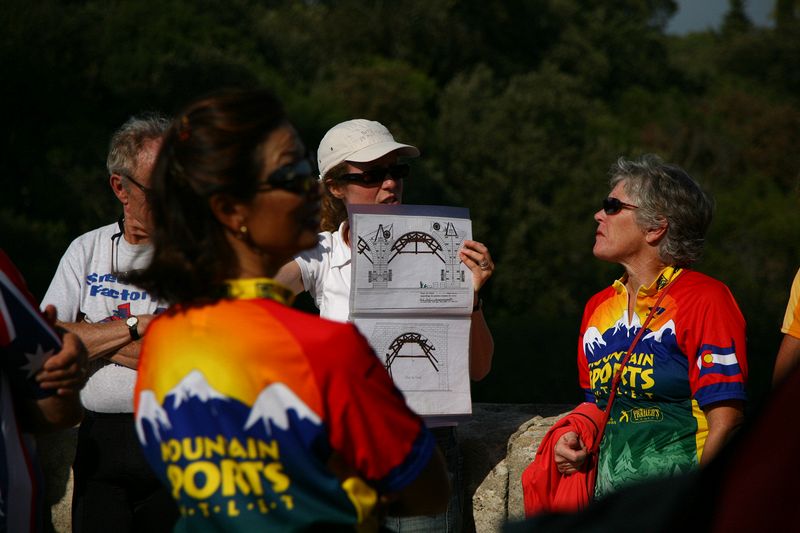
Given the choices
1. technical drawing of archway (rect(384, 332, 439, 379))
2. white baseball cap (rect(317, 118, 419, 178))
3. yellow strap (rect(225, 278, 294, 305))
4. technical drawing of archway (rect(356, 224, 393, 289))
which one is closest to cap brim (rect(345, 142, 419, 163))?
white baseball cap (rect(317, 118, 419, 178))

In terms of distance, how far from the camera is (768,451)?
1.44 meters

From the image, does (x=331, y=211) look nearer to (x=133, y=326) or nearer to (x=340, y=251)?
(x=340, y=251)

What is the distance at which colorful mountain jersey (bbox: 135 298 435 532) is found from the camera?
6.01ft

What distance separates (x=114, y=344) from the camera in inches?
131

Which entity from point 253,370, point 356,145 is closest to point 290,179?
point 253,370

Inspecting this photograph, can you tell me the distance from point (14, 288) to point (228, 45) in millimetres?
25361

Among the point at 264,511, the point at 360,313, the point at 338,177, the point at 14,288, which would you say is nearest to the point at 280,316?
the point at 264,511

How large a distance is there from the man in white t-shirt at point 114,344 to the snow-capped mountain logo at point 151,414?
1.37 metres

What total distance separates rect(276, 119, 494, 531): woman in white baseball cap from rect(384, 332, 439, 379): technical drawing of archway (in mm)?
181

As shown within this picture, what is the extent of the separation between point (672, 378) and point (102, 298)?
1.88 m

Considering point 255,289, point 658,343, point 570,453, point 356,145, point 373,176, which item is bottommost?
point 570,453

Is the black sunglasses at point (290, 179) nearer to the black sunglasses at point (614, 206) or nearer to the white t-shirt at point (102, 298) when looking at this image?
the white t-shirt at point (102, 298)

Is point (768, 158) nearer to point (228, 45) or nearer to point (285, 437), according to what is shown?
point (228, 45)

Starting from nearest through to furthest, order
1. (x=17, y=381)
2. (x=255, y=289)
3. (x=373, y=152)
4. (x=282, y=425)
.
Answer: (x=282, y=425)
(x=255, y=289)
(x=17, y=381)
(x=373, y=152)
